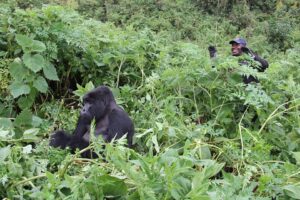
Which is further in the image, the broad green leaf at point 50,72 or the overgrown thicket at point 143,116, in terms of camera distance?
the broad green leaf at point 50,72

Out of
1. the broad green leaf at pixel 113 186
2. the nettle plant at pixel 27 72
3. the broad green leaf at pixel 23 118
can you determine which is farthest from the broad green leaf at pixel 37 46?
the broad green leaf at pixel 113 186

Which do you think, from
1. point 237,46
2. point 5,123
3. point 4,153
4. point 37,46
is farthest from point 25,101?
point 237,46

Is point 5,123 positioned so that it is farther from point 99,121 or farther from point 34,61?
point 34,61

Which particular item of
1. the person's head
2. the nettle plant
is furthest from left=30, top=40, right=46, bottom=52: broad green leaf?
the person's head

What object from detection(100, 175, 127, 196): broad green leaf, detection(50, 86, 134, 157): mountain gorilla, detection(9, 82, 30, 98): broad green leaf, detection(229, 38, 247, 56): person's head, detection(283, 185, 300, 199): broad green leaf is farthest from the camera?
detection(229, 38, 247, 56): person's head

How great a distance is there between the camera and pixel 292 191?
205 cm

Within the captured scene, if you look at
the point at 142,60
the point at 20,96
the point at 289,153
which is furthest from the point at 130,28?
the point at 289,153

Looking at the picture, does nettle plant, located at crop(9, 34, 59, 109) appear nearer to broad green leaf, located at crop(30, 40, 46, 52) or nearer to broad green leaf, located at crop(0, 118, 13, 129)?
broad green leaf, located at crop(30, 40, 46, 52)

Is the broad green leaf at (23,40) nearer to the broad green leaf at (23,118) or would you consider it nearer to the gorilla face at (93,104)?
the gorilla face at (93,104)

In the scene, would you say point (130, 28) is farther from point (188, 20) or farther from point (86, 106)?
point (188, 20)

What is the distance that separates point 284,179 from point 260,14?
37.2ft

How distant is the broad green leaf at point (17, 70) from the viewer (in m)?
3.35

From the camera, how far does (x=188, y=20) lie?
1235 cm

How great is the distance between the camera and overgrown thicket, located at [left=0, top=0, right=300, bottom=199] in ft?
5.51
